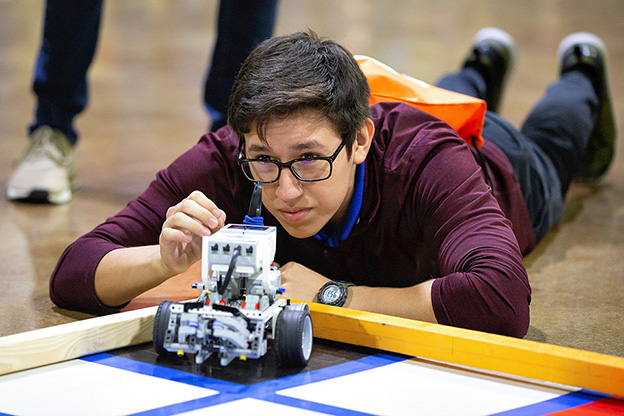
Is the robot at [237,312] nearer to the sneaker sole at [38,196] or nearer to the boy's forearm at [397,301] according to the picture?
the boy's forearm at [397,301]

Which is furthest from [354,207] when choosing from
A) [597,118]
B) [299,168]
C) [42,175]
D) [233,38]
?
[597,118]

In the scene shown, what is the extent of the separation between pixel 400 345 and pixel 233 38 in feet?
6.53

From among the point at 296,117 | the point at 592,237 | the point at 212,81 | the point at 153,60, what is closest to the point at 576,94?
the point at 592,237

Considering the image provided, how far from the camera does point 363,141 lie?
6.02 ft

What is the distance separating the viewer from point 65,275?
189 cm

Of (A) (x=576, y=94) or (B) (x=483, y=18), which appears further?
(B) (x=483, y=18)

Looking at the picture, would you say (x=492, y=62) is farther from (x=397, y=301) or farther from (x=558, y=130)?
(x=397, y=301)

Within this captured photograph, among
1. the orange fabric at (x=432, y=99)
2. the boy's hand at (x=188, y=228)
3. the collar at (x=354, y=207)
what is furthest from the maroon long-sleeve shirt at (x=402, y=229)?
the boy's hand at (x=188, y=228)

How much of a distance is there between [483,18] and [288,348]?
26.4 feet

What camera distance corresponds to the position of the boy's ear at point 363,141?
181 cm

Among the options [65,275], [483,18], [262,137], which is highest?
[483,18]

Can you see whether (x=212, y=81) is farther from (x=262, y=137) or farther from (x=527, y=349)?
(x=527, y=349)

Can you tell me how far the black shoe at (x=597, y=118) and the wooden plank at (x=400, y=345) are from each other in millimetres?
2179

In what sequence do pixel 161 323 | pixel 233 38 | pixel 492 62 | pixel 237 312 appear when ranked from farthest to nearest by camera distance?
1. pixel 492 62
2. pixel 233 38
3. pixel 161 323
4. pixel 237 312
